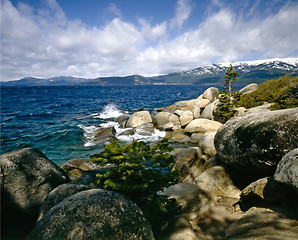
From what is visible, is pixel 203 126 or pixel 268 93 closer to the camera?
pixel 203 126

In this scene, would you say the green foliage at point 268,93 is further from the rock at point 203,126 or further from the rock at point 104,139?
the rock at point 104,139

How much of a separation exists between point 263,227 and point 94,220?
3.68m

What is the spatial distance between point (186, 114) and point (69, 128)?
50.8 ft

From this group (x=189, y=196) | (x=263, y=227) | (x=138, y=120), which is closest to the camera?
(x=263, y=227)

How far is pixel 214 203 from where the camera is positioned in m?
5.74

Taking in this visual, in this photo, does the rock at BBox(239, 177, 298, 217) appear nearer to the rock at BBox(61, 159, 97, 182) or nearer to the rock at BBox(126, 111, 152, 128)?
the rock at BBox(61, 159, 97, 182)

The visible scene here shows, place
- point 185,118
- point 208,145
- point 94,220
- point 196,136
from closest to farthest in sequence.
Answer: point 94,220 < point 208,145 < point 196,136 < point 185,118

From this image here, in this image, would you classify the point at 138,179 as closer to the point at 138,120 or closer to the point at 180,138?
the point at 180,138

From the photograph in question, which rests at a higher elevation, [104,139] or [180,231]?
[180,231]

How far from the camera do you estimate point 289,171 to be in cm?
368

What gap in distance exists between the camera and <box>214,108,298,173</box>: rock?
4840 millimetres

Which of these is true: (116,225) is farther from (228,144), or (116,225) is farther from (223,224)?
(228,144)

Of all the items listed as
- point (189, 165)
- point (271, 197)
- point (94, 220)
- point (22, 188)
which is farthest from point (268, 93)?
point (22, 188)

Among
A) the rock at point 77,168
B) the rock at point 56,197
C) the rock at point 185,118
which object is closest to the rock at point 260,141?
the rock at point 56,197
